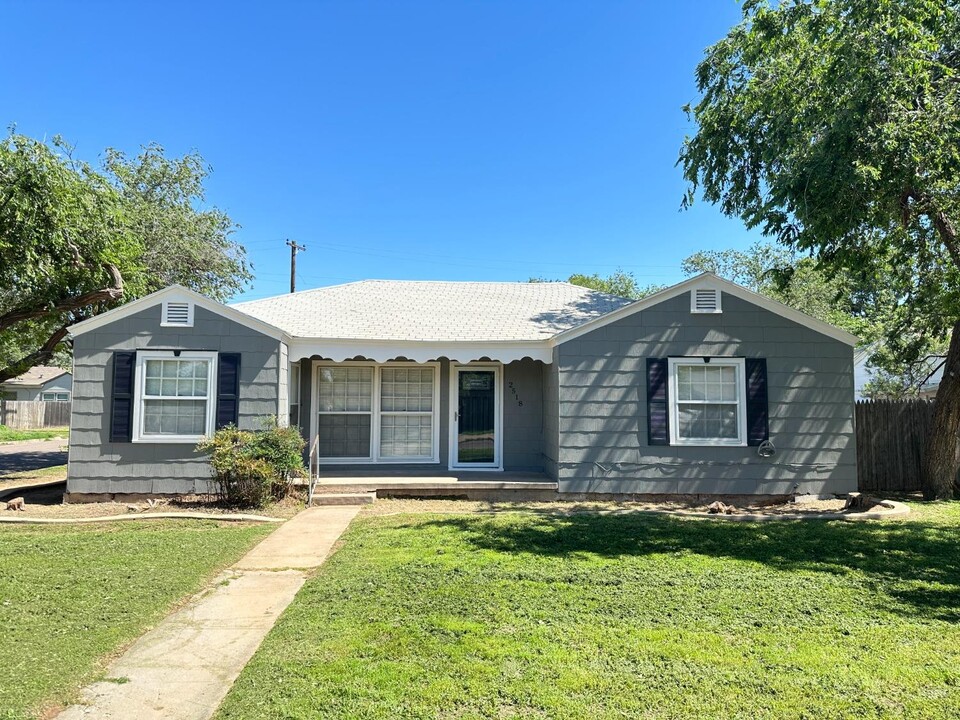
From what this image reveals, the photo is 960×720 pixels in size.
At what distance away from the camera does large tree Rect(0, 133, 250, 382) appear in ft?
32.2

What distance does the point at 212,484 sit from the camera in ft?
31.7

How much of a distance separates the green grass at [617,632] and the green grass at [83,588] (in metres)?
1.03

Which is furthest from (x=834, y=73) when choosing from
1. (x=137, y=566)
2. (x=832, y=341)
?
(x=137, y=566)

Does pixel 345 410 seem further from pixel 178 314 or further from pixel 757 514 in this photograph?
pixel 757 514

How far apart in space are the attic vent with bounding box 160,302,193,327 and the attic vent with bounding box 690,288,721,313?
8225 millimetres

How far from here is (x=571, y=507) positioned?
941cm

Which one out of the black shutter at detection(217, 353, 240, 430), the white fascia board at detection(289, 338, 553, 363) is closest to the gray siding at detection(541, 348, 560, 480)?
the white fascia board at detection(289, 338, 553, 363)

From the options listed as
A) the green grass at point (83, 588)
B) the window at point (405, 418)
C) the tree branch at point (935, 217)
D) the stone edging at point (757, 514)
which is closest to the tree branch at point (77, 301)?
the green grass at point (83, 588)

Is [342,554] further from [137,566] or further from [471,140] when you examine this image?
[471,140]

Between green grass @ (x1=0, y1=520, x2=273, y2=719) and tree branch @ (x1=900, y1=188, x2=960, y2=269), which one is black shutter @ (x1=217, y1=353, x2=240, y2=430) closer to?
green grass @ (x1=0, y1=520, x2=273, y2=719)

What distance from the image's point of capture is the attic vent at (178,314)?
31.7ft

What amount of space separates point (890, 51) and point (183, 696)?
10.3 meters

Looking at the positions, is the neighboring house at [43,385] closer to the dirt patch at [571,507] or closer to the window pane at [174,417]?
the window pane at [174,417]

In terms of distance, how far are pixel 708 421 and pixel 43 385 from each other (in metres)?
49.2
